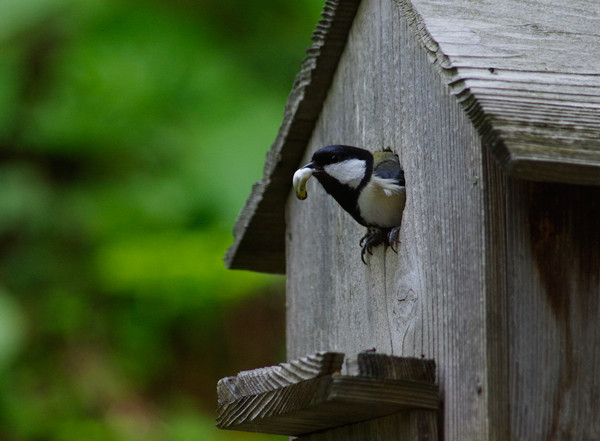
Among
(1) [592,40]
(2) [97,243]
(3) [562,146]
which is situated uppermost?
(1) [592,40]

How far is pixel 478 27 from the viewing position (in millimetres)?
2043

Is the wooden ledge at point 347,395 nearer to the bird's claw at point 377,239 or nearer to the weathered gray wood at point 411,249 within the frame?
the weathered gray wood at point 411,249

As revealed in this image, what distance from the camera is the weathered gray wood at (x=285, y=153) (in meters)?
2.72

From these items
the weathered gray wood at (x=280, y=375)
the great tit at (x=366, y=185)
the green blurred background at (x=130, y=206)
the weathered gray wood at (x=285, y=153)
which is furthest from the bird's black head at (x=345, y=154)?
the green blurred background at (x=130, y=206)

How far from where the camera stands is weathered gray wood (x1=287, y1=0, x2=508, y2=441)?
186 cm

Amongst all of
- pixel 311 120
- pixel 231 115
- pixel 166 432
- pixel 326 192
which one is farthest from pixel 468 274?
pixel 166 432

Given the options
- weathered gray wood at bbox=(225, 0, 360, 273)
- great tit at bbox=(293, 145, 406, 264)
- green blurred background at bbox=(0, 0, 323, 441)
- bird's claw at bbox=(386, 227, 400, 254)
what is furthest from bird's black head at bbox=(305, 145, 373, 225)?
green blurred background at bbox=(0, 0, 323, 441)

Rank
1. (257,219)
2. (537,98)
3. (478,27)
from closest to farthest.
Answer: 1. (537,98)
2. (478,27)
3. (257,219)

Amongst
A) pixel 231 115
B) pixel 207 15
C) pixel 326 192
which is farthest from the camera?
pixel 207 15

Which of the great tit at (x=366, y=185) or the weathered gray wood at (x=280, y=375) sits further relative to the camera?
the great tit at (x=366, y=185)

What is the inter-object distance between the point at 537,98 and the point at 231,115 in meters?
2.61

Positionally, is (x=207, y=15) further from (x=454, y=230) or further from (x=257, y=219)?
(x=454, y=230)

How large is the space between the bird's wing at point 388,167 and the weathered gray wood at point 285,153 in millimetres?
435

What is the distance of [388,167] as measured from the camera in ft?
7.93
